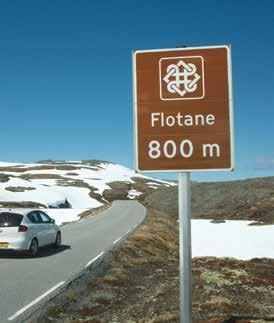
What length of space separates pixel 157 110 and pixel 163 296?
6552mm

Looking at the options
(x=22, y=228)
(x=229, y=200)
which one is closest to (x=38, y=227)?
(x=22, y=228)

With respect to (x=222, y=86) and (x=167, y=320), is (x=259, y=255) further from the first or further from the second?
(x=222, y=86)

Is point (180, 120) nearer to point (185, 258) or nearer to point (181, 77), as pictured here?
point (181, 77)

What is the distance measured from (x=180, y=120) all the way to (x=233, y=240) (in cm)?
2832

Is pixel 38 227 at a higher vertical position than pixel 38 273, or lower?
higher

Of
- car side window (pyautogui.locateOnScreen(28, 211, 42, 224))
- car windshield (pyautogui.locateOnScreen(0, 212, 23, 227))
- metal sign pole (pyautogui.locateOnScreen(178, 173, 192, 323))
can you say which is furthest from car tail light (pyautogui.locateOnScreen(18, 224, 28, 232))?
metal sign pole (pyautogui.locateOnScreen(178, 173, 192, 323))

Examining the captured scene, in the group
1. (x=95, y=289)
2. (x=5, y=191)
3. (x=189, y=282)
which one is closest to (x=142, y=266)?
(x=95, y=289)

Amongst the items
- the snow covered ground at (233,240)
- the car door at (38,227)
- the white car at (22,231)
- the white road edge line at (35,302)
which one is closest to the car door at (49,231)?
the car door at (38,227)

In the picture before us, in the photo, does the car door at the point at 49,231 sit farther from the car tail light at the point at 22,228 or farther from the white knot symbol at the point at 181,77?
the white knot symbol at the point at 181,77

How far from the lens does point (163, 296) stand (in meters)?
11.2

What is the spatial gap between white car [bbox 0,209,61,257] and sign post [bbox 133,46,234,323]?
14.0 m

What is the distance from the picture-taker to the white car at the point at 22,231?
1861 centimetres

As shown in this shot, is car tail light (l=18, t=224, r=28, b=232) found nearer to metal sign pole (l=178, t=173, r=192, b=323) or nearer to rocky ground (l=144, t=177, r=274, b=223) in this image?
metal sign pole (l=178, t=173, r=192, b=323)

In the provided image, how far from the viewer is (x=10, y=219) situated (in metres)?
19.1
